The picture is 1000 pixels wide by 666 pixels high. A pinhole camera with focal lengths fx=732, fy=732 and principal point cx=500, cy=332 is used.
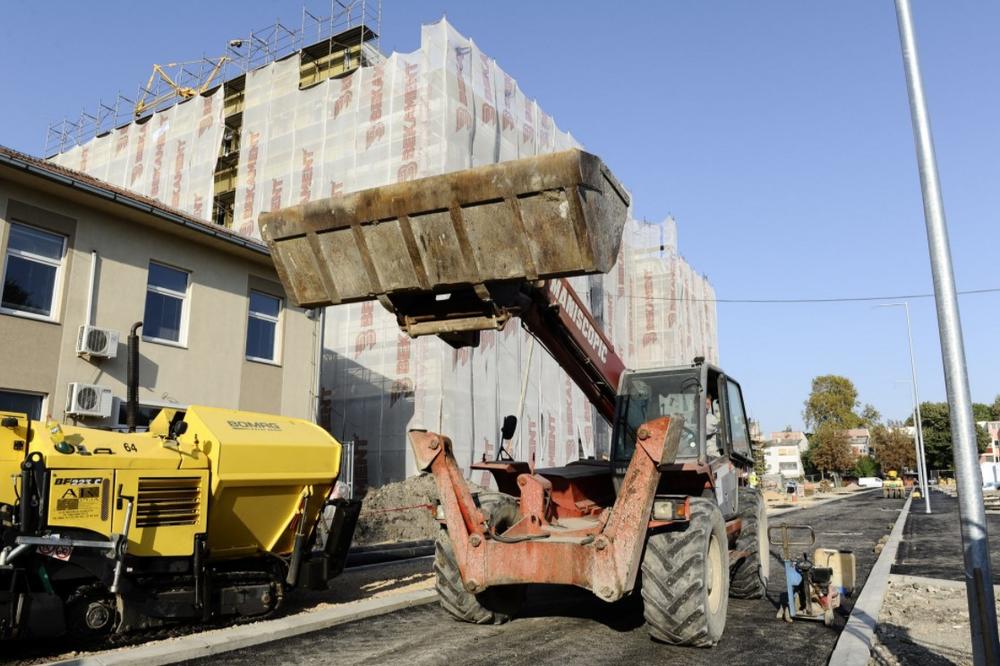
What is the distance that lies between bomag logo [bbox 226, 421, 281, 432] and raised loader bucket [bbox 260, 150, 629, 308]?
1.66 metres

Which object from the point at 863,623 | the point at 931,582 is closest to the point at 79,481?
the point at 863,623

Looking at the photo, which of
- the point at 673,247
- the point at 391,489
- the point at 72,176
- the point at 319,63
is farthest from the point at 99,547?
the point at 673,247

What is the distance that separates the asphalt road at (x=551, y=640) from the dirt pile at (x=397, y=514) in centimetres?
798

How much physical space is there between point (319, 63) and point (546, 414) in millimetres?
16747

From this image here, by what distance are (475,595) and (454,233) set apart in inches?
140

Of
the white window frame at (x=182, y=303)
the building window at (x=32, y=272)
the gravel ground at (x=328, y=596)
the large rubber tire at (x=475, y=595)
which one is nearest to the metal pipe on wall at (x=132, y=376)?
the gravel ground at (x=328, y=596)

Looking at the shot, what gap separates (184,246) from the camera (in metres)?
14.9

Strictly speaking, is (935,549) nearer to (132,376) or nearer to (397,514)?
(397,514)

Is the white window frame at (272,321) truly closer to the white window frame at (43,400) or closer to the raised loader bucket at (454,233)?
the white window frame at (43,400)

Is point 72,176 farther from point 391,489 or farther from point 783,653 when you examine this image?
point 783,653

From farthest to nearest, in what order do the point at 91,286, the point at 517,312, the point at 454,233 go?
the point at 91,286 < the point at 517,312 < the point at 454,233

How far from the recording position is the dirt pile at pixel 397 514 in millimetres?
16484

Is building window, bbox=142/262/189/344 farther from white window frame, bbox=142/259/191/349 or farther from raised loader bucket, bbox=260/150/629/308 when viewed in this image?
raised loader bucket, bbox=260/150/629/308

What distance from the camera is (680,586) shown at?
6031 millimetres
